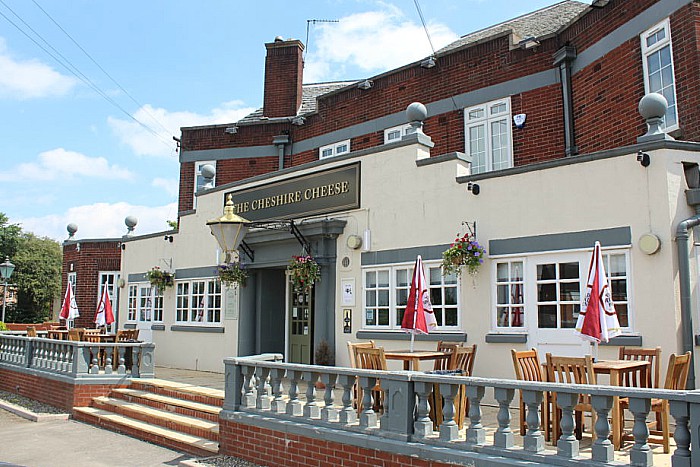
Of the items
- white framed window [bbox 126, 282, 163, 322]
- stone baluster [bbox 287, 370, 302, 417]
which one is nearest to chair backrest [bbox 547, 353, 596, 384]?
stone baluster [bbox 287, 370, 302, 417]

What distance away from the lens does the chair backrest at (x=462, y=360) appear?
810 cm

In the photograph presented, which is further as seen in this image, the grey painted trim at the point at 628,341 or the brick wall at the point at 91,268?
the brick wall at the point at 91,268

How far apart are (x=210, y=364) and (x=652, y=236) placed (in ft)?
34.2

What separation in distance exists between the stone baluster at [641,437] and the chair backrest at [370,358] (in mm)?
3252

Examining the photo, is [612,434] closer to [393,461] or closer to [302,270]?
[393,461]

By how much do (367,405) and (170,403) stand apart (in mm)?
5094

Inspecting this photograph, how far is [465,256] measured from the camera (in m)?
9.71

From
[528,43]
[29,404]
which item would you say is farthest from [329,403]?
[29,404]

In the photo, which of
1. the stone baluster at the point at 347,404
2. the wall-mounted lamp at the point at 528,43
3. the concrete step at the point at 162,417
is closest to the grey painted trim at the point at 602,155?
the wall-mounted lamp at the point at 528,43

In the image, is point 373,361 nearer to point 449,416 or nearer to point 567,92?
point 449,416

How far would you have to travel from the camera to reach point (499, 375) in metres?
9.50

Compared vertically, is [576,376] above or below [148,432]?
above

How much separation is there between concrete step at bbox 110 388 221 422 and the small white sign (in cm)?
311

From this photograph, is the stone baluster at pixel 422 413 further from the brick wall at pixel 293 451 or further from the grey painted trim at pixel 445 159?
the grey painted trim at pixel 445 159
